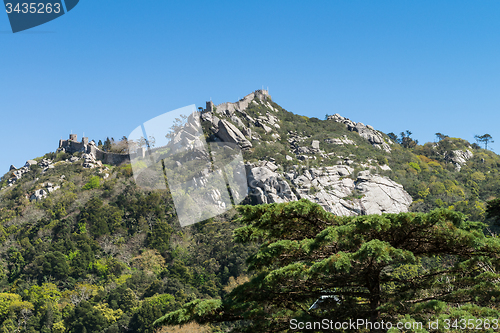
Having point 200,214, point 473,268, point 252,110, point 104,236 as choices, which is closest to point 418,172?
point 252,110

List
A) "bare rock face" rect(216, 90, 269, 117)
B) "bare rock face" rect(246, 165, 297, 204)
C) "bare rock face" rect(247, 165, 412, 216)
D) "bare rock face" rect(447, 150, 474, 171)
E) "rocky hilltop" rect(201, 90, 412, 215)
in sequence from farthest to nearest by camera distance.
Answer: "bare rock face" rect(447, 150, 474, 171)
"bare rock face" rect(216, 90, 269, 117)
"rocky hilltop" rect(201, 90, 412, 215)
"bare rock face" rect(247, 165, 412, 216)
"bare rock face" rect(246, 165, 297, 204)

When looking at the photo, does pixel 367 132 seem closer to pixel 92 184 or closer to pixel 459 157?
pixel 459 157

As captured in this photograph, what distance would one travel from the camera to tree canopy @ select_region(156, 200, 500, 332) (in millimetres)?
6336

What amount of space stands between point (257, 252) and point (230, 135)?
5023 cm

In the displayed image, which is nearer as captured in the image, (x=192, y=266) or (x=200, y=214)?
(x=192, y=266)

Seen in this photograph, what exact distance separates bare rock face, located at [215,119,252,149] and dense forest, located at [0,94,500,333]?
1352 mm

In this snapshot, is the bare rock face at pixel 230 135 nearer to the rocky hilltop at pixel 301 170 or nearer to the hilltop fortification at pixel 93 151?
the rocky hilltop at pixel 301 170

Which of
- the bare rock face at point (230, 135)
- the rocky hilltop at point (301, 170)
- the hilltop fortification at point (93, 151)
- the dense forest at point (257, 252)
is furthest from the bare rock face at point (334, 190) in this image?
the hilltop fortification at point (93, 151)

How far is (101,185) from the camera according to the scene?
5809cm

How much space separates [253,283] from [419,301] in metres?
2.74

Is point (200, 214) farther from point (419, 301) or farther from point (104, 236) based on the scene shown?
point (419, 301)

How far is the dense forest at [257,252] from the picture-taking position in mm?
6680

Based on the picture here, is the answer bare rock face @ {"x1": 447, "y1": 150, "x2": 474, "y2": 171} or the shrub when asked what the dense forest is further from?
bare rock face @ {"x1": 447, "y1": 150, "x2": 474, "y2": 171}

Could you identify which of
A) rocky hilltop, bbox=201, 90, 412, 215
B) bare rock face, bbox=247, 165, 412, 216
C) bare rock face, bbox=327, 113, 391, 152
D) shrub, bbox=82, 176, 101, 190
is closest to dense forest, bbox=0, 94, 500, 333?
shrub, bbox=82, 176, 101, 190
